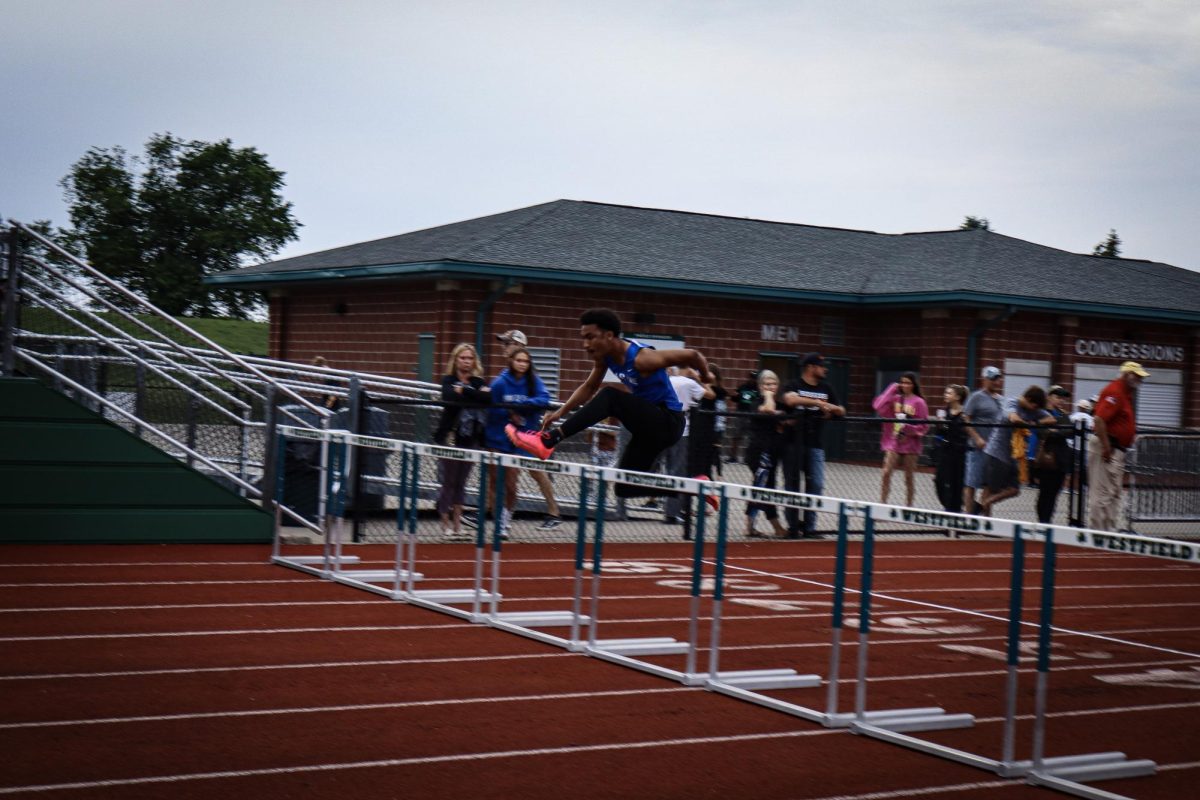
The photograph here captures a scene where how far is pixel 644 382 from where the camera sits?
10.2 m

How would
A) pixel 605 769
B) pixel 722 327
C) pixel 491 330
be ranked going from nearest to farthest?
pixel 605 769, pixel 491 330, pixel 722 327

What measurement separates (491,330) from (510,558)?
14526 mm

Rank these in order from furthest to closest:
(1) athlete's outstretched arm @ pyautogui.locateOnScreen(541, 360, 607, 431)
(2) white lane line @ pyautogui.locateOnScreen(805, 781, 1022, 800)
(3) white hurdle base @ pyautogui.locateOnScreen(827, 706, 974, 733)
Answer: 1. (1) athlete's outstretched arm @ pyautogui.locateOnScreen(541, 360, 607, 431)
2. (3) white hurdle base @ pyautogui.locateOnScreen(827, 706, 974, 733)
3. (2) white lane line @ pyautogui.locateOnScreen(805, 781, 1022, 800)

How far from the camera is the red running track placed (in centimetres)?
570

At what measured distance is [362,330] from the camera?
30.5 meters

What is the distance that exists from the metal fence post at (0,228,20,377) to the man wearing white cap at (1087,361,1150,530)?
1182 cm

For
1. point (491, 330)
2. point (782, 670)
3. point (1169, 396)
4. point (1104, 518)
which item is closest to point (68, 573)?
point (782, 670)

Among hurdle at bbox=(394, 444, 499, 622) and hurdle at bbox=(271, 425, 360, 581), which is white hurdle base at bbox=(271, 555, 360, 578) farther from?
hurdle at bbox=(394, 444, 499, 622)

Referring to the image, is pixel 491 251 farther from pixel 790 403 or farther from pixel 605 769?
pixel 605 769

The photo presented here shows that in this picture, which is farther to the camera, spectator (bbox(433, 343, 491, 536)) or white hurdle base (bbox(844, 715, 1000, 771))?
spectator (bbox(433, 343, 491, 536))

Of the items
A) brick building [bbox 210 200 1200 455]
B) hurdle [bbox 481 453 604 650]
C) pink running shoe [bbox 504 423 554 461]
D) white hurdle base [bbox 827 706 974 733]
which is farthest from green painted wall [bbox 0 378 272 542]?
brick building [bbox 210 200 1200 455]

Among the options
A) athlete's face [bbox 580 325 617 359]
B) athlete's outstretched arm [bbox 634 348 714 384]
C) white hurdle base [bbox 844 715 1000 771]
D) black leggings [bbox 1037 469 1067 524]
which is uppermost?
athlete's face [bbox 580 325 617 359]

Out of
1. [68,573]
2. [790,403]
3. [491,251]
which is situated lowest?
[68,573]

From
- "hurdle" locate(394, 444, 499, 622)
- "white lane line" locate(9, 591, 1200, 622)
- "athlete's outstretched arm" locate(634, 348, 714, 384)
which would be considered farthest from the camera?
"hurdle" locate(394, 444, 499, 622)
